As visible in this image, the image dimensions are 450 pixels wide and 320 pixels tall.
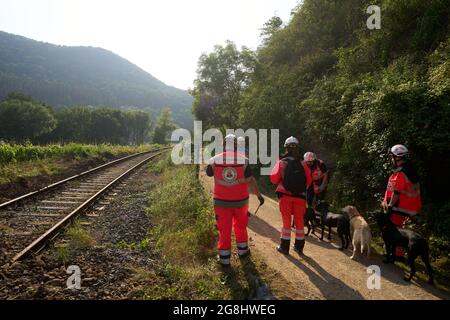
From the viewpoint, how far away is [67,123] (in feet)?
336

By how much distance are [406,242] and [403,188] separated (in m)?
0.91

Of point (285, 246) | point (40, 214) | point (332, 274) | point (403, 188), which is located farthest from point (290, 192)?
point (40, 214)

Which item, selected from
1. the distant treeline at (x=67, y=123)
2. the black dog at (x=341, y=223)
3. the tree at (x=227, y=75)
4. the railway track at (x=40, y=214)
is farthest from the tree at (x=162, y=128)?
the black dog at (x=341, y=223)

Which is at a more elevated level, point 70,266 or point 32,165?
point 32,165

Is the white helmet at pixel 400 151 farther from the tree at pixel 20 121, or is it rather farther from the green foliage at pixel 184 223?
the tree at pixel 20 121

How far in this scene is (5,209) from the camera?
939 cm

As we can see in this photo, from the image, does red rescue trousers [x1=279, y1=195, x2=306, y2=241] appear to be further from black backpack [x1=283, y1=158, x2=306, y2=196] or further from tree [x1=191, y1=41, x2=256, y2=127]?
tree [x1=191, y1=41, x2=256, y2=127]

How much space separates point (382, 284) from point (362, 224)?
52.9 inches

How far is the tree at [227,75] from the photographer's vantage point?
77.6ft

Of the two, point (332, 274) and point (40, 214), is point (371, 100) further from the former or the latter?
point (40, 214)

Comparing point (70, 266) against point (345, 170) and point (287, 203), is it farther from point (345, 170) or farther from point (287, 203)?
point (345, 170)

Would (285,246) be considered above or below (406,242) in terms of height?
below

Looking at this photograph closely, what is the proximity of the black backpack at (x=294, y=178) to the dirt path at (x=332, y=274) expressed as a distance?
1.28 metres
